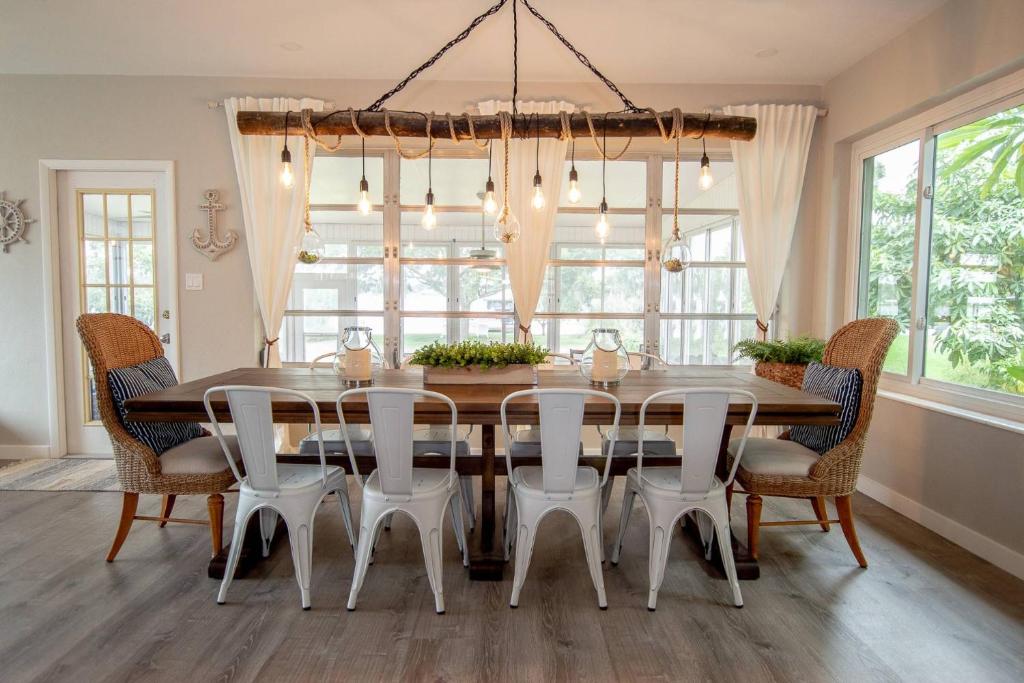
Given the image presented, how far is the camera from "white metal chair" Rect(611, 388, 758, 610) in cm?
190

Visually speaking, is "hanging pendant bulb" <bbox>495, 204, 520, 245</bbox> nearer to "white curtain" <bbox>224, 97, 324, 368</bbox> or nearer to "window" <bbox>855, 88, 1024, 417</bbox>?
"white curtain" <bbox>224, 97, 324, 368</bbox>

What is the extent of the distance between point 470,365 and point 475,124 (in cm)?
113

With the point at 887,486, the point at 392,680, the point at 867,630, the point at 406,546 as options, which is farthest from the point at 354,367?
the point at 887,486

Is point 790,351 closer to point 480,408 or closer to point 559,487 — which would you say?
point 559,487

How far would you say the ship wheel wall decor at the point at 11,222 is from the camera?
373 centimetres

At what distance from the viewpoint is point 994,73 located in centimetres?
251

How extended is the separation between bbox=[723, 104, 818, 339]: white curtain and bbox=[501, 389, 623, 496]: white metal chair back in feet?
8.01

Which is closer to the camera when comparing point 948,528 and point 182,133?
point 948,528

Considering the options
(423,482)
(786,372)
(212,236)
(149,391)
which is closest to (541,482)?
(423,482)

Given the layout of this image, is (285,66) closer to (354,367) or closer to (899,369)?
(354,367)

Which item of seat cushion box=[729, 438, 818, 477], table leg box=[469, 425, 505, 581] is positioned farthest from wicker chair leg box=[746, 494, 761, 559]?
table leg box=[469, 425, 505, 581]

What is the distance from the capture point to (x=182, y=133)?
3766mm

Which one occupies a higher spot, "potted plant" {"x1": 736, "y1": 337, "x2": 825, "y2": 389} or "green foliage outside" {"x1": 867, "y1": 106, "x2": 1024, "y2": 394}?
"green foliage outside" {"x1": 867, "y1": 106, "x2": 1024, "y2": 394}

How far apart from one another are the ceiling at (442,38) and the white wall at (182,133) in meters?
0.09
